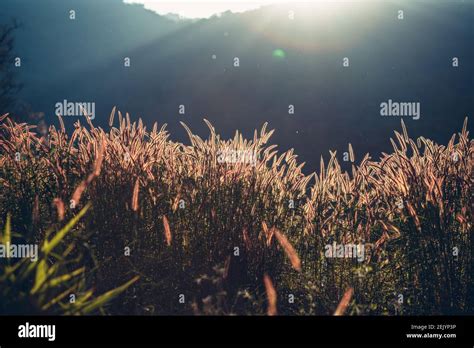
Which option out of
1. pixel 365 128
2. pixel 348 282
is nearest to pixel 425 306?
pixel 348 282

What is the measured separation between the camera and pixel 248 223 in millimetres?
3229

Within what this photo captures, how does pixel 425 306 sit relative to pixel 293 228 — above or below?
below

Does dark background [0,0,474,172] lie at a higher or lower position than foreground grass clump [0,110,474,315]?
higher

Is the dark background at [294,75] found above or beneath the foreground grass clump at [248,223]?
above

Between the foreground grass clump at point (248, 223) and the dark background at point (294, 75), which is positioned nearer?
the foreground grass clump at point (248, 223)

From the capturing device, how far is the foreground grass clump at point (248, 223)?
9.87 feet

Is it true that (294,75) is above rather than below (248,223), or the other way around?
above

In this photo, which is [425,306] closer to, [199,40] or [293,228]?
[293,228]

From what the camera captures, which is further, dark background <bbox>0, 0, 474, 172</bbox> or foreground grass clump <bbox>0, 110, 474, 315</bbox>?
dark background <bbox>0, 0, 474, 172</bbox>

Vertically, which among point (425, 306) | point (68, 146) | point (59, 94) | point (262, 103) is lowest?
point (425, 306)

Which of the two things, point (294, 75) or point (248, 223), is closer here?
point (248, 223)

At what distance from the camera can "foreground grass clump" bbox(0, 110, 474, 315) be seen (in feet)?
9.87
